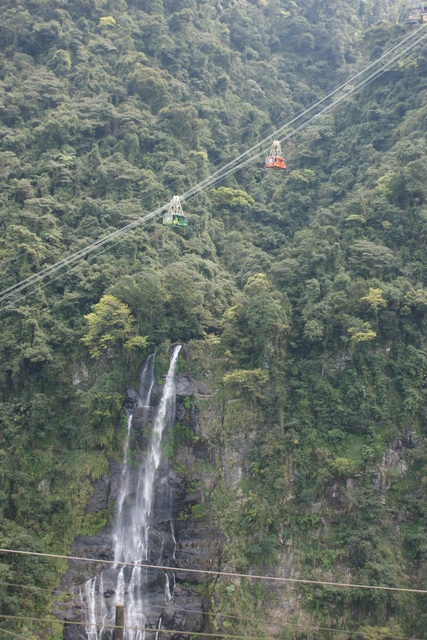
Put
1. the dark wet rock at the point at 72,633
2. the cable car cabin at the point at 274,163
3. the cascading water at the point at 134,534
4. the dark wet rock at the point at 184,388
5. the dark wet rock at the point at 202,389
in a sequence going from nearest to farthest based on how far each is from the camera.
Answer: the dark wet rock at the point at 72,633 → the cascading water at the point at 134,534 → the dark wet rock at the point at 184,388 → the dark wet rock at the point at 202,389 → the cable car cabin at the point at 274,163

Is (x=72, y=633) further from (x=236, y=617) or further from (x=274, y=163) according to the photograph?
(x=274, y=163)

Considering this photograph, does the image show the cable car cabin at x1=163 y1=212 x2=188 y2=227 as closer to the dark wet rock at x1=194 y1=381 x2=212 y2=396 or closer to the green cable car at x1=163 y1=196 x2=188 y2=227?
the green cable car at x1=163 y1=196 x2=188 y2=227

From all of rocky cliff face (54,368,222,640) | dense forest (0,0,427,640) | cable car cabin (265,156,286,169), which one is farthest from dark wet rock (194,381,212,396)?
cable car cabin (265,156,286,169)

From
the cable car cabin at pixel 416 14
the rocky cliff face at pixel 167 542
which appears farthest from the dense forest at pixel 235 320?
the cable car cabin at pixel 416 14

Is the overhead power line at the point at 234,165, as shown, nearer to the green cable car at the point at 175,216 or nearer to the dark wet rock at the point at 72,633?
the green cable car at the point at 175,216

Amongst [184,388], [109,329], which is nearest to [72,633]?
[184,388]

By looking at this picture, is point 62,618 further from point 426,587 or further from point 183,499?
point 426,587
